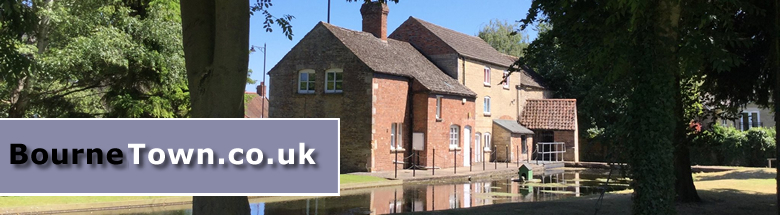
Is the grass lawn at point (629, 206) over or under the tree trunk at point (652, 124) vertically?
under

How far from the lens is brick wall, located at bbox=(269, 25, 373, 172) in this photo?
29.3 meters

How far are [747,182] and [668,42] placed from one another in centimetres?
1310

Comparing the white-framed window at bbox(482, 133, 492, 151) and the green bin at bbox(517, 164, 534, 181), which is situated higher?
the white-framed window at bbox(482, 133, 492, 151)

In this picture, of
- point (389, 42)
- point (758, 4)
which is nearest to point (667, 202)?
point (758, 4)

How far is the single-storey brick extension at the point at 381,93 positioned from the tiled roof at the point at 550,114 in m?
5.26

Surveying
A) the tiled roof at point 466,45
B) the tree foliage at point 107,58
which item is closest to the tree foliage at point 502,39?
the tiled roof at point 466,45

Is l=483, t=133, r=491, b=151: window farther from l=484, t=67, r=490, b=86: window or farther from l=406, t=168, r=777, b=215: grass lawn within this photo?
l=406, t=168, r=777, b=215: grass lawn

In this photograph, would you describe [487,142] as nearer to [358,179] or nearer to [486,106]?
[486,106]

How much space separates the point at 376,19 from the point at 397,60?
10.2ft

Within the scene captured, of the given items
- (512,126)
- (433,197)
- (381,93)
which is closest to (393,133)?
(381,93)

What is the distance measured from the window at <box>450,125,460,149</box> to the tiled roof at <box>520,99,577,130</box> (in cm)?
892

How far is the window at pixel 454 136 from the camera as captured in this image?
112ft

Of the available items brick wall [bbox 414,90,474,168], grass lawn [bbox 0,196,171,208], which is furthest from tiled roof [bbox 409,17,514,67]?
grass lawn [bbox 0,196,171,208]

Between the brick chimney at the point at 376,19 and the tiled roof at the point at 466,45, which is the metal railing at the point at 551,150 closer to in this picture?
the tiled roof at the point at 466,45
